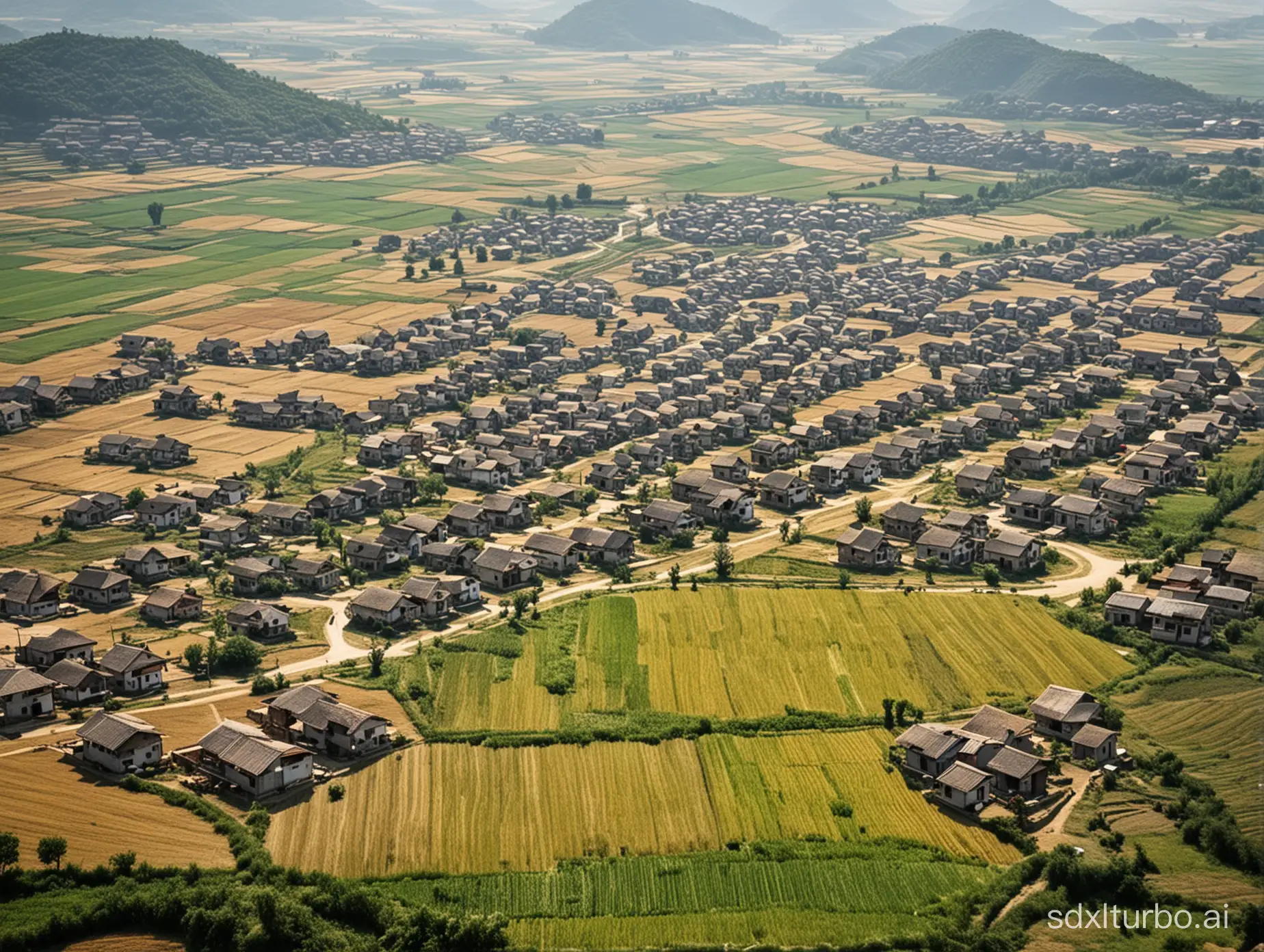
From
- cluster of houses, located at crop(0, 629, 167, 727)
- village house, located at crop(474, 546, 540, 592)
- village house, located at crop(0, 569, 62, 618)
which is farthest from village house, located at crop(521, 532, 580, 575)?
village house, located at crop(0, 569, 62, 618)

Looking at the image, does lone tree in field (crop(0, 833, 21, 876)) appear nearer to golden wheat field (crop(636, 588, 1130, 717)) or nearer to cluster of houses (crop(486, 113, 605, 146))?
golden wheat field (crop(636, 588, 1130, 717))

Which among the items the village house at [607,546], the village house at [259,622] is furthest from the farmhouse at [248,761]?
the village house at [607,546]

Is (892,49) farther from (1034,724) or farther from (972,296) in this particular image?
(1034,724)

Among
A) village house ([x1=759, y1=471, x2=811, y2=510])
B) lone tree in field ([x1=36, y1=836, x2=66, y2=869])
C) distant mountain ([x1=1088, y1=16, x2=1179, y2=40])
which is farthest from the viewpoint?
distant mountain ([x1=1088, y1=16, x2=1179, y2=40])

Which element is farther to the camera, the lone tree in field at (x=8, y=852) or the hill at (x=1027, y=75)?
the hill at (x=1027, y=75)

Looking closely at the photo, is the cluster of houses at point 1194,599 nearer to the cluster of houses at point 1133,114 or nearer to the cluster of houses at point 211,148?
the cluster of houses at point 1133,114

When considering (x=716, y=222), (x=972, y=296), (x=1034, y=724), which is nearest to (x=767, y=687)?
(x=1034, y=724)
